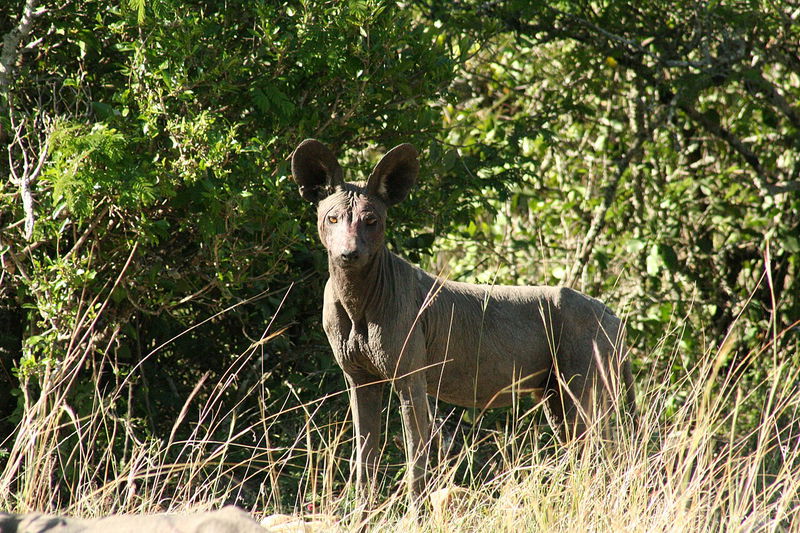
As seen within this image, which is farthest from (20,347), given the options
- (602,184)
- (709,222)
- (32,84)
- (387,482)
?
(709,222)

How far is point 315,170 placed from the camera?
404 centimetres

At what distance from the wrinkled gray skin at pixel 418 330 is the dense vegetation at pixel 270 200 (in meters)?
0.34

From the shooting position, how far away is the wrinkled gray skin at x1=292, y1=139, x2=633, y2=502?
3.95 m

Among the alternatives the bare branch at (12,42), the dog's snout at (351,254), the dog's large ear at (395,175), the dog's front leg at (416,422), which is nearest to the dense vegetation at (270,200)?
the bare branch at (12,42)

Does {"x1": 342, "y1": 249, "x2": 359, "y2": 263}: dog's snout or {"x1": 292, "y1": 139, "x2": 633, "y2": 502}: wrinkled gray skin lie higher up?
{"x1": 342, "y1": 249, "x2": 359, "y2": 263}: dog's snout

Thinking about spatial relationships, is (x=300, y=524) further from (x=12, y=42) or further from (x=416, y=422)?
(x=12, y=42)

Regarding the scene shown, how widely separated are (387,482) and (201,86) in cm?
286

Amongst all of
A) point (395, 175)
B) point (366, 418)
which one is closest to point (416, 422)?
point (366, 418)

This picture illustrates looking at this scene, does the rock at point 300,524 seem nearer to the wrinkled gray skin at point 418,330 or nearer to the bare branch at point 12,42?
the wrinkled gray skin at point 418,330

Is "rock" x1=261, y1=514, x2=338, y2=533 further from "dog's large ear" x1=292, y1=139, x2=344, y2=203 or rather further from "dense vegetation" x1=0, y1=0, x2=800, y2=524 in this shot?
"dog's large ear" x1=292, y1=139, x2=344, y2=203

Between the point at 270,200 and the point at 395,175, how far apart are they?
3.72 feet

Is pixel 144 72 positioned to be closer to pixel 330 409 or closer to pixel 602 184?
pixel 330 409

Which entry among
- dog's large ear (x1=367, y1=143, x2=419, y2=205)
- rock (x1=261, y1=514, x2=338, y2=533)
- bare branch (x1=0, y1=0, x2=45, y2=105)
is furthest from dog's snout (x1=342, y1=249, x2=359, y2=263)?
bare branch (x1=0, y1=0, x2=45, y2=105)

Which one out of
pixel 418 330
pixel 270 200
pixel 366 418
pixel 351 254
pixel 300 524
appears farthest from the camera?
pixel 270 200
